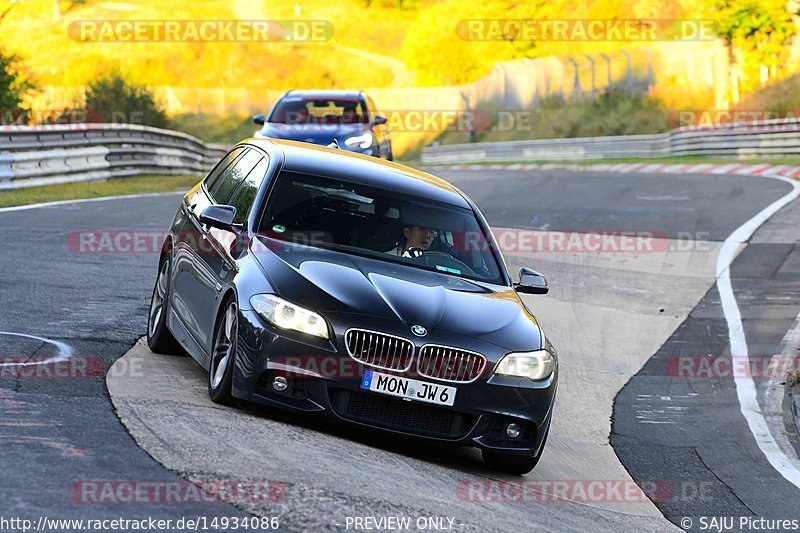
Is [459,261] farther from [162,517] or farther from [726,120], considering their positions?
[726,120]

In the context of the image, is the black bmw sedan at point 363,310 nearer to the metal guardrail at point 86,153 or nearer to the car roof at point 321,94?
the metal guardrail at point 86,153

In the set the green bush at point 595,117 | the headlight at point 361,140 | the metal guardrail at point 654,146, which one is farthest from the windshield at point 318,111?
the green bush at point 595,117

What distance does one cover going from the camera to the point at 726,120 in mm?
51688

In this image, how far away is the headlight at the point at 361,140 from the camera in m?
21.6

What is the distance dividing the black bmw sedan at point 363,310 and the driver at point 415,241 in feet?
0.03

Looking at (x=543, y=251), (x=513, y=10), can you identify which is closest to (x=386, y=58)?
(x=513, y=10)

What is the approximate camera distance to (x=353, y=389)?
696 centimetres

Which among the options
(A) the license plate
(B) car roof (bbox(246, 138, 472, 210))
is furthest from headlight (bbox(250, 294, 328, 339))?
(B) car roof (bbox(246, 138, 472, 210))

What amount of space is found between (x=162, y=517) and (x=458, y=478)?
7.21 ft

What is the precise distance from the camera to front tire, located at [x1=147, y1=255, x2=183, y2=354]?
8.97m

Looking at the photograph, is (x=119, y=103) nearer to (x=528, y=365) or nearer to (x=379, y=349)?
(x=528, y=365)

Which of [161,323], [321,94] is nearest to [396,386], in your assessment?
[161,323]

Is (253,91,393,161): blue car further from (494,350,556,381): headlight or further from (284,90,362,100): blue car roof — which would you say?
(494,350,556,381): headlight

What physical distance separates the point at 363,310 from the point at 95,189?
16.8m
